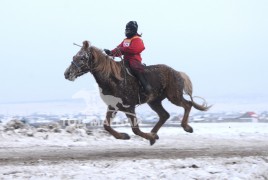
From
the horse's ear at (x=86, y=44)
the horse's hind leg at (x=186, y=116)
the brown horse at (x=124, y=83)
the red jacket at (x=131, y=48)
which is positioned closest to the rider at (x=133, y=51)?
the red jacket at (x=131, y=48)

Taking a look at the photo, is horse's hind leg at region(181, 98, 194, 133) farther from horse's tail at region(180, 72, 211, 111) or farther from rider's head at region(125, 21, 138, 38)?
rider's head at region(125, 21, 138, 38)

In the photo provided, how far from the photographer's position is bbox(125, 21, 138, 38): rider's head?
12008mm

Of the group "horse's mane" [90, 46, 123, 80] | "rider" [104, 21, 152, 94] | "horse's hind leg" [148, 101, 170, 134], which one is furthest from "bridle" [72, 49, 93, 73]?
"horse's hind leg" [148, 101, 170, 134]

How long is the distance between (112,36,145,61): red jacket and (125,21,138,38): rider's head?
144 millimetres

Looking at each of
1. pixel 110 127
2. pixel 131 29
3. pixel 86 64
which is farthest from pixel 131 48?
pixel 110 127

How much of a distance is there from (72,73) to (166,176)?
3782 mm

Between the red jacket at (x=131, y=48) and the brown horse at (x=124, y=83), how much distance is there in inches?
9.3

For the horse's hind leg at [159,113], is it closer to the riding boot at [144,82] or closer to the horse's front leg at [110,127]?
the riding boot at [144,82]

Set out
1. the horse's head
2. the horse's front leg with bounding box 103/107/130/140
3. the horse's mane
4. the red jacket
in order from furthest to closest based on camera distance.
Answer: the horse's front leg with bounding box 103/107/130/140, the red jacket, the horse's mane, the horse's head

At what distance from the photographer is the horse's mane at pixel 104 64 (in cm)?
1147

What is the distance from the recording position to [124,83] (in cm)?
1173

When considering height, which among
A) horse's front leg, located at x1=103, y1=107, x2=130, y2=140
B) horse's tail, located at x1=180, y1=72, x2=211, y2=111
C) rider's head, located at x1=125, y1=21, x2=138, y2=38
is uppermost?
rider's head, located at x1=125, y1=21, x2=138, y2=38

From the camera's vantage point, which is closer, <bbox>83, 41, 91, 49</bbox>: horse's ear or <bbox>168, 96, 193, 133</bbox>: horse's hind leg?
<bbox>83, 41, 91, 49</bbox>: horse's ear

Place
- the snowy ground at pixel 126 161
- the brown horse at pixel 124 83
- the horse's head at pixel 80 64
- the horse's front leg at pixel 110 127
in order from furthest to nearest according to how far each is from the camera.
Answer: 1. the horse's front leg at pixel 110 127
2. the brown horse at pixel 124 83
3. the horse's head at pixel 80 64
4. the snowy ground at pixel 126 161
